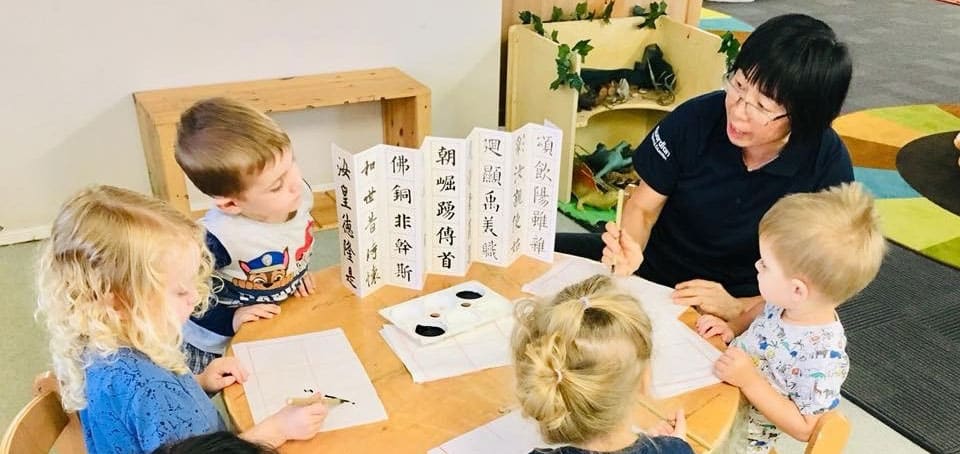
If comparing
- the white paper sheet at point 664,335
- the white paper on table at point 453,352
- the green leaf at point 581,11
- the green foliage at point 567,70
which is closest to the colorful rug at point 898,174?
the green foliage at point 567,70

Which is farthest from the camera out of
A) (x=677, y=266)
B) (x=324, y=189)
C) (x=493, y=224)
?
(x=324, y=189)

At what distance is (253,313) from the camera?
1379mm

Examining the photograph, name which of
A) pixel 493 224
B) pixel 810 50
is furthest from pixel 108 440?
pixel 810 50

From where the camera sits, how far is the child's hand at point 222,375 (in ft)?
3.91

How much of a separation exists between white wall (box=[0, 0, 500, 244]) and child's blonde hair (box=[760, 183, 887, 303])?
216cm

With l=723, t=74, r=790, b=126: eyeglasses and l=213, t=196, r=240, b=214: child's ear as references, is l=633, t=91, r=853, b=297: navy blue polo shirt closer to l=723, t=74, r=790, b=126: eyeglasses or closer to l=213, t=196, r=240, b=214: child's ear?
l=723, t=74, r=790, b=126: eyeglasses

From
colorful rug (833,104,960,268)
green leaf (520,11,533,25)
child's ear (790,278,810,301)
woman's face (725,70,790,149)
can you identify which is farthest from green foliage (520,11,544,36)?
child's ear (790,278,810,301)

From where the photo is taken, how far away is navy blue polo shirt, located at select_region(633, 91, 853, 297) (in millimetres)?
1563

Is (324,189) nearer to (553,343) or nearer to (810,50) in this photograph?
(810,50)

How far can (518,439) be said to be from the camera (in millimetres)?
1105

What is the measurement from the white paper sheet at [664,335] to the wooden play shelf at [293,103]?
144 centimetres

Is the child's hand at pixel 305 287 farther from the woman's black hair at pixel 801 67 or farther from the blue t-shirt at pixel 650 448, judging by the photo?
the woman's black hair at pixel 801 67

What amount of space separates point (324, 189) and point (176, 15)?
0.92 meters

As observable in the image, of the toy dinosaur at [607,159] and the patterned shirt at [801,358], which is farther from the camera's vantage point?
the toy dinosaur at [607,159]
